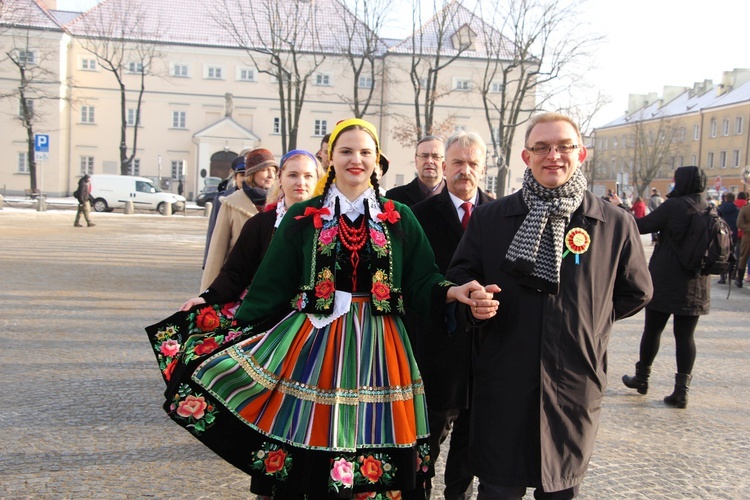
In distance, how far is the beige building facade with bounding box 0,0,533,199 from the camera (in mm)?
55312

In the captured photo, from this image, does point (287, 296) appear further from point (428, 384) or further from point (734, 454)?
point (734, 454)

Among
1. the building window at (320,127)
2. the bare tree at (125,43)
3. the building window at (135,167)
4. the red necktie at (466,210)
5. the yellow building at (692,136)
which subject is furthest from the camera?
the yellow building at (692,136)

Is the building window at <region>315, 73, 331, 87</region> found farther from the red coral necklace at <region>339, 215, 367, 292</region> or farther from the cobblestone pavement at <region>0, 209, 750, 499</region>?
the red coral necklace at <region>339, 215, 367, 292</region>

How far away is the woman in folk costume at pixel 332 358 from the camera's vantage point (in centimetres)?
330

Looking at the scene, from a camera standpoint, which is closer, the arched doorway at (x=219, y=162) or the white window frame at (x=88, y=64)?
the white window frame at (x=88, y=64)

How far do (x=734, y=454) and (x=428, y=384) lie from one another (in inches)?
104

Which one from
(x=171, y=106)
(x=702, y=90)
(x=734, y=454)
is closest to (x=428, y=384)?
(x=734, y=454)

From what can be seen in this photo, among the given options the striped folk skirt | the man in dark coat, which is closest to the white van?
the striped folk skirt

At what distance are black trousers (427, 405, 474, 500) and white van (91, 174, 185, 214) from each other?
36.9 m

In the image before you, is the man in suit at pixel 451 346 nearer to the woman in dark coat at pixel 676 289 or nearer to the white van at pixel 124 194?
the woman in dark coat at pixel 676 289

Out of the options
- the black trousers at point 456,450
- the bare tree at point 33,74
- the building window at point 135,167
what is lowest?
the black trousers at point 456,450

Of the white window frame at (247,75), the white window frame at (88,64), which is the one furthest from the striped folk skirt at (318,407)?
the white window frame at (88,64)

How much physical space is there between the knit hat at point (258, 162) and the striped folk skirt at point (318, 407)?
8.89 ft

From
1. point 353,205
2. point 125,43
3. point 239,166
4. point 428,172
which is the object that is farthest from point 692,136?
point 353,205
